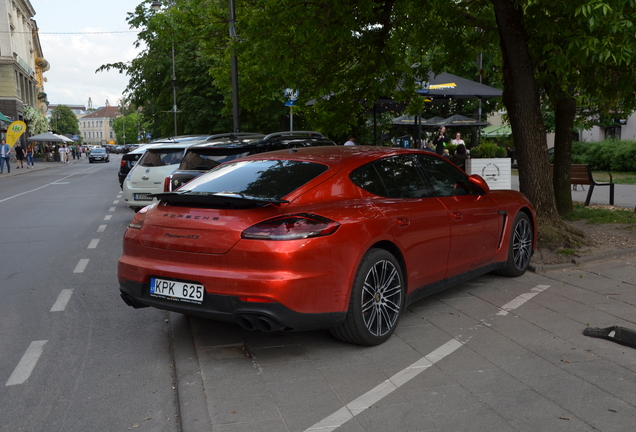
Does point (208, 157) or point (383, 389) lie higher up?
point (208, 157)

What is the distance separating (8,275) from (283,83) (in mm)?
6412

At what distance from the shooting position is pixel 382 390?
4.06m

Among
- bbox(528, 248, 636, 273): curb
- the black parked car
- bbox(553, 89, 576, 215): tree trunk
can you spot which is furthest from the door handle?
the black parked car

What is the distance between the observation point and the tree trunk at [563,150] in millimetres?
11828

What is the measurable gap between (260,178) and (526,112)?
5.03 meters

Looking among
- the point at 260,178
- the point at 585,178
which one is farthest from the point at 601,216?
the point at 260,178

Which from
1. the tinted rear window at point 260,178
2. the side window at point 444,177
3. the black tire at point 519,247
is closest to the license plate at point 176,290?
the tinted rear window at point 260,178

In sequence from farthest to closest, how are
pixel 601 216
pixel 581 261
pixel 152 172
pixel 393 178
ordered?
1. pixel 152 172
2. pixel 601 216
3. pixel 581 261
4. pixel 393 178

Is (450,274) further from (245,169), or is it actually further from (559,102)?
(559,102)

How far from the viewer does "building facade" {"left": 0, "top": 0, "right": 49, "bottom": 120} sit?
6406 centimetres

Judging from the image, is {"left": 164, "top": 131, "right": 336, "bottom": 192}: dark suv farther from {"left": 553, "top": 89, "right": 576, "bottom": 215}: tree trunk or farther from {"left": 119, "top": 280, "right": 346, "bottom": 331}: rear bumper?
{"left": 119, "top": 280, "right": 346, "bottom": 331}: rear bumper

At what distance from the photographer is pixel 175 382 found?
434cm

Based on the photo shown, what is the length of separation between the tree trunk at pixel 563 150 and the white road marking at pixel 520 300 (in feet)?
19.2

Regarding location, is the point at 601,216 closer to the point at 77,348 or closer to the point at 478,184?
the point at 478,184
